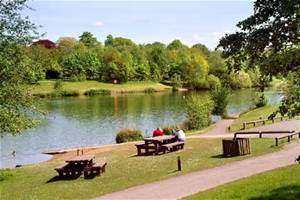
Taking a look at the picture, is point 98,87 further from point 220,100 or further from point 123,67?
point 220,100

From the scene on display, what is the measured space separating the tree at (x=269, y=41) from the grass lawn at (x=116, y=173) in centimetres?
1286

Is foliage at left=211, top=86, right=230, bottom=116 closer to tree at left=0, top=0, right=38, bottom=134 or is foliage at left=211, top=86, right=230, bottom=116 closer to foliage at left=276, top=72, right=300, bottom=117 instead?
tree at left=0, top=0, right=38, bottom=134

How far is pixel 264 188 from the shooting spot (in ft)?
57.2

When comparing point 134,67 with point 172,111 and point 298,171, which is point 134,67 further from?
point 298,171

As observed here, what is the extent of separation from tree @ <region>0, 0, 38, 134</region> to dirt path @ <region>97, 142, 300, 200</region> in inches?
291

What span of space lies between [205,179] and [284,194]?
744 cm

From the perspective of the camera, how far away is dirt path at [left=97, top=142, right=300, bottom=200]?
68.3 feet

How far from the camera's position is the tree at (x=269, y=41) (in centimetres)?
1027

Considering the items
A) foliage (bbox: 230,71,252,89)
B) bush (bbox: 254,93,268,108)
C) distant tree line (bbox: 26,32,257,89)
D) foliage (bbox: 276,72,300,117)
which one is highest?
distant tree line (bbox: 26,32,257,89)

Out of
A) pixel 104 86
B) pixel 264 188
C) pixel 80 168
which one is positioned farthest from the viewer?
pixel 104 86

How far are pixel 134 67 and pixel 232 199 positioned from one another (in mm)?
142454

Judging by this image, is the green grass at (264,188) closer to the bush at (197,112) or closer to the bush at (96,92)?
the bush at (197,112)

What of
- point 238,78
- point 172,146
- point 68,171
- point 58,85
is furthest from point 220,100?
point 58,85

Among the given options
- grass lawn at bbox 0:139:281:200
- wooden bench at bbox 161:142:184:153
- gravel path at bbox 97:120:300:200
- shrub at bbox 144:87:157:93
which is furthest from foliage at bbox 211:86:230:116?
shrub at bbox 144:87:157:93
